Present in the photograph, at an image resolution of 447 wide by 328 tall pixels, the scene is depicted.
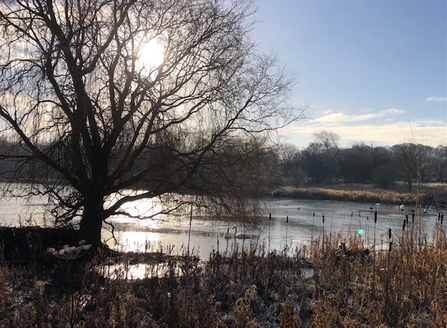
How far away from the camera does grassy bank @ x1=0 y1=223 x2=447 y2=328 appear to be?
5027 millimetres

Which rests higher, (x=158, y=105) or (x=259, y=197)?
(x=158, y=105)

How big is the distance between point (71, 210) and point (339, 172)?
172 feet

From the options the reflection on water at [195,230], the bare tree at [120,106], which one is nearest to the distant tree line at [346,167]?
the reflection on water at [195,230]

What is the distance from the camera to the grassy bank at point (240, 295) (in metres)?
5.03

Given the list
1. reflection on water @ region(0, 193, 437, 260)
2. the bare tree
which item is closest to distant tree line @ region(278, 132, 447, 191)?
reflection on water @ region(0, 193, 437, 260)

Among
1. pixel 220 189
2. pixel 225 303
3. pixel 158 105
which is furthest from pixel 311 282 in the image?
pixel 158 105

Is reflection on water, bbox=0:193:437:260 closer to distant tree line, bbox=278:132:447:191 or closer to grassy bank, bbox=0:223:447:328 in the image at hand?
grassy bank, bbox=0:223:447:328

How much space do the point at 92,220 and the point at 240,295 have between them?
14.6 feet

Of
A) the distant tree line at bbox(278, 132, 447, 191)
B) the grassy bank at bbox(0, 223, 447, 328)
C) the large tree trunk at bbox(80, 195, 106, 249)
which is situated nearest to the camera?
the grassy bank at bbox(0, 223, 447, 328)

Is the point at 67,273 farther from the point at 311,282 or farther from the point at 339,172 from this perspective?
the point at 339,172

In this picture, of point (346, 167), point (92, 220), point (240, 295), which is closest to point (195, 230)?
point (92, 220)

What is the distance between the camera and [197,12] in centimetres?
1012

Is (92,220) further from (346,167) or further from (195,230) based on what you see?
(346,167)

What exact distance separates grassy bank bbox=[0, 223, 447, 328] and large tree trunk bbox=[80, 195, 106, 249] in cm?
115
